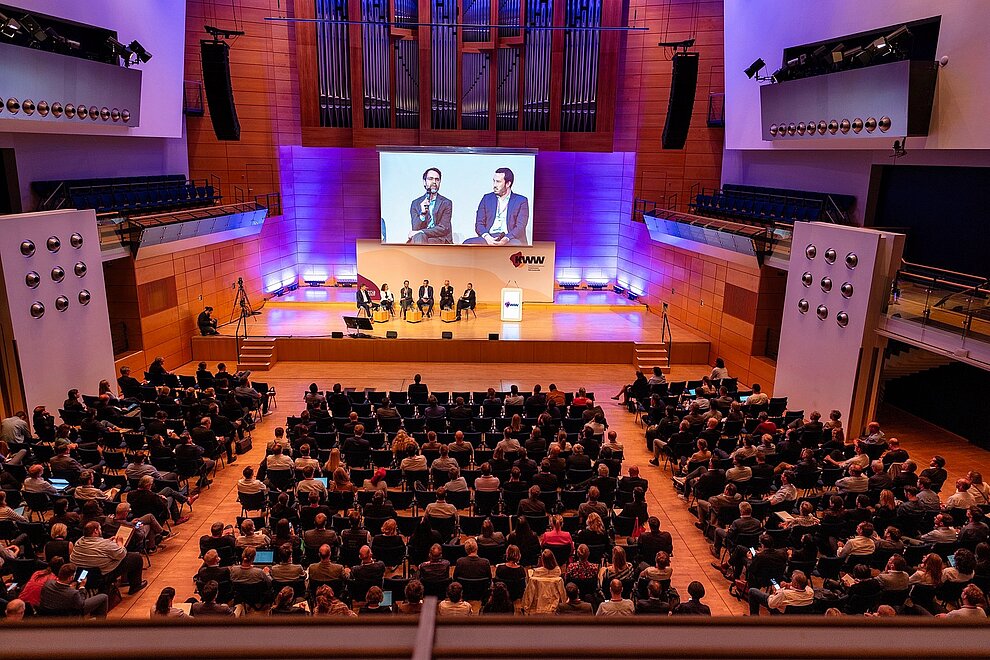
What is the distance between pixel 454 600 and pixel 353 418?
5632mm

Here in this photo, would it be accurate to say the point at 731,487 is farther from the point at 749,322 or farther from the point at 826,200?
the point at 826,200

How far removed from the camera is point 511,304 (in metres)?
20.2

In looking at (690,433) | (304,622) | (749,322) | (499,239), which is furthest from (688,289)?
(304,622)

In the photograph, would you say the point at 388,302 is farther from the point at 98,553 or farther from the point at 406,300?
the point at 98,553

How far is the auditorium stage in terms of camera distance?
1791 centimetres

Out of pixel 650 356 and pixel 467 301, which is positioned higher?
pixel 467 301

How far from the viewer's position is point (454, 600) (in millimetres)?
5770

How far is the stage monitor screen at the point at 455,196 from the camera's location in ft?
70.9

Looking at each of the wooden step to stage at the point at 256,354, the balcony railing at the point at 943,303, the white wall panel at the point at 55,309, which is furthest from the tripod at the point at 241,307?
the balcony railing at the point at 943,303

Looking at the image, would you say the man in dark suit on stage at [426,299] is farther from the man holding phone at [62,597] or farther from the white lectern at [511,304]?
the man holding phone at [62,597]

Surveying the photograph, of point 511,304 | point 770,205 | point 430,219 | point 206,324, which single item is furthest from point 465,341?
point 770,205

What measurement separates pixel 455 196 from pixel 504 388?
8.29 metres

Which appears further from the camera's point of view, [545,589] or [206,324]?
[206,324]

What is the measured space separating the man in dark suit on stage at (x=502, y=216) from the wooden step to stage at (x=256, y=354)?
7.46 m
